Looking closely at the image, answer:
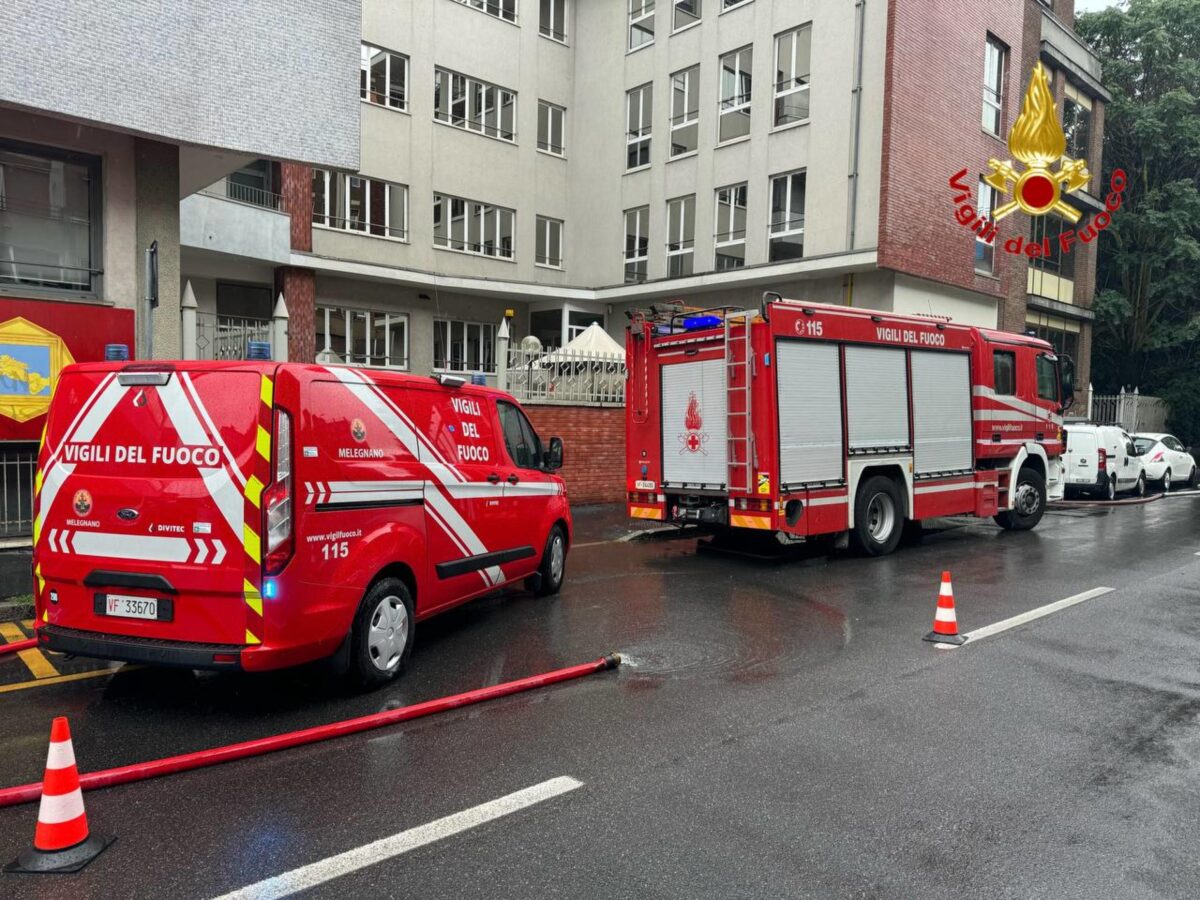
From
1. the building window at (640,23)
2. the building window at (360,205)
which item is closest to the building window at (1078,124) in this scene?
the building window at (640,23)

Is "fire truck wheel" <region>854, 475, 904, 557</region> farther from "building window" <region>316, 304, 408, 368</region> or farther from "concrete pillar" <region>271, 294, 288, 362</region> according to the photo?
"building window" <region>316, 304, 408, 368</region>

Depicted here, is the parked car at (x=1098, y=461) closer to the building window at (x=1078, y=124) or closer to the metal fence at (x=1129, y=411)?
the metal fence at (x=1129, y=411)

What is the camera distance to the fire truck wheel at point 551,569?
8547 millimetres

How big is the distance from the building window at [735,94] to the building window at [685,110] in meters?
0.86

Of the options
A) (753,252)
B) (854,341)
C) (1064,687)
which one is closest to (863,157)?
(753,252)

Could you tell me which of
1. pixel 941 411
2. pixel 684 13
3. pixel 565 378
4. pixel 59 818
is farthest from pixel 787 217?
pixel 59 818

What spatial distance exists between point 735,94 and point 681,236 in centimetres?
379

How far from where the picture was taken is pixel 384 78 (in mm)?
21609

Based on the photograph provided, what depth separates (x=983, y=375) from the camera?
1268 centimetres

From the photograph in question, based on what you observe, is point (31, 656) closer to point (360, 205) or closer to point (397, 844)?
point (397, 844)

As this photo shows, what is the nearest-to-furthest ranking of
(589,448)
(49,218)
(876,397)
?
(49,218) < (876,397) < (589,448)

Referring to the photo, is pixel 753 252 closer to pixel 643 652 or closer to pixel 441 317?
pixel 441 317

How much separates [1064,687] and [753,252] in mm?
17308

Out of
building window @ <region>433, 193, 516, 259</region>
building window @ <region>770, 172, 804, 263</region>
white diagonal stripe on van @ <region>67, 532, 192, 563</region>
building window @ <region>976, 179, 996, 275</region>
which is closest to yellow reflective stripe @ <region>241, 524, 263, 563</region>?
white diagonal stripe on van @ <region>67, 532, 192, 563</region>
